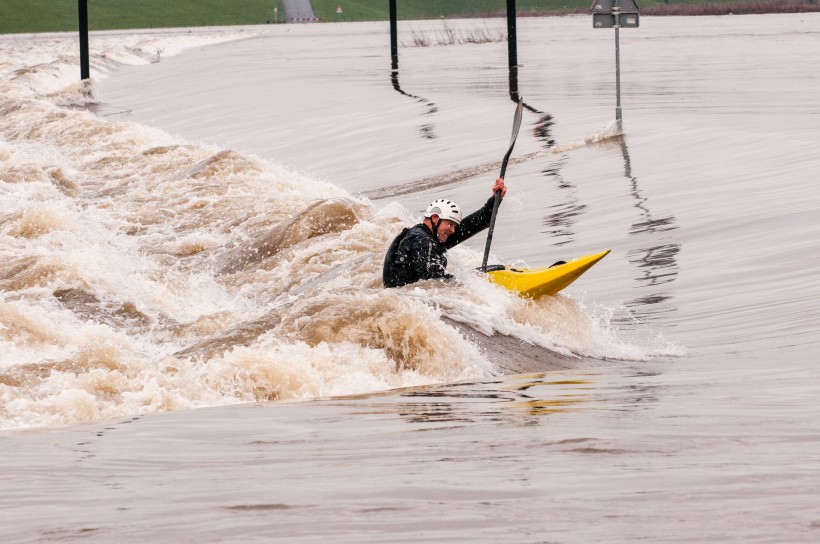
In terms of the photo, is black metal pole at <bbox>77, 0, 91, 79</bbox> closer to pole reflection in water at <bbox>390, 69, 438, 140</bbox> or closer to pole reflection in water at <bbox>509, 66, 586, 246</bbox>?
pole reflection in water at <bbox>390, 69, 438, 140</bbox>

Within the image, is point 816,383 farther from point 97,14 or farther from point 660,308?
point 97,14

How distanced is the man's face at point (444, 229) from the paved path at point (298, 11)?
104265 mm

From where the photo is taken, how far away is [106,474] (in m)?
5.87

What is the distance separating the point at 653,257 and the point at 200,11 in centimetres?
10529

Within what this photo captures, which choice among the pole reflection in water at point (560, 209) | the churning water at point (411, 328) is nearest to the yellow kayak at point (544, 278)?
the churning water at point (411, 328)

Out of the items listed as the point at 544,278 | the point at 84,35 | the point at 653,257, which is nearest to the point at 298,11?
the point at 84,35

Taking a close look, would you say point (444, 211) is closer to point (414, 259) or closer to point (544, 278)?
point (414, 259)

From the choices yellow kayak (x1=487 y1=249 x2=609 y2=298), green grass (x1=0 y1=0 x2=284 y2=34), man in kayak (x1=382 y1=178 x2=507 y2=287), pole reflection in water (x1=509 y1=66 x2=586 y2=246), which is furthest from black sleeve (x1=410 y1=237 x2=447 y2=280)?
green grass (x1=0 y1=0 x2=284 y2=34)

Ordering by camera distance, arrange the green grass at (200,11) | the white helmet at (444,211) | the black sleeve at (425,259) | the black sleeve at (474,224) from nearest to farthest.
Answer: the black sleeve at (425,259) → the white helmet at (444,211) → the black sleeve at (474,224) → the green grass at (200,11)

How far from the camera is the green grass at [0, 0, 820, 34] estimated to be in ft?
318

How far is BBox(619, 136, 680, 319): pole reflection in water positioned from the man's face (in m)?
1.81

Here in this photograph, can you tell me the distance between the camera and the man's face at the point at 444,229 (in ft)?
36.9

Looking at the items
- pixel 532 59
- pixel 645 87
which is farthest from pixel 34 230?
pixel 532 59

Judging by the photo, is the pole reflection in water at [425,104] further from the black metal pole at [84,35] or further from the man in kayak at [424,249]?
the man in kayak at [424,249]
